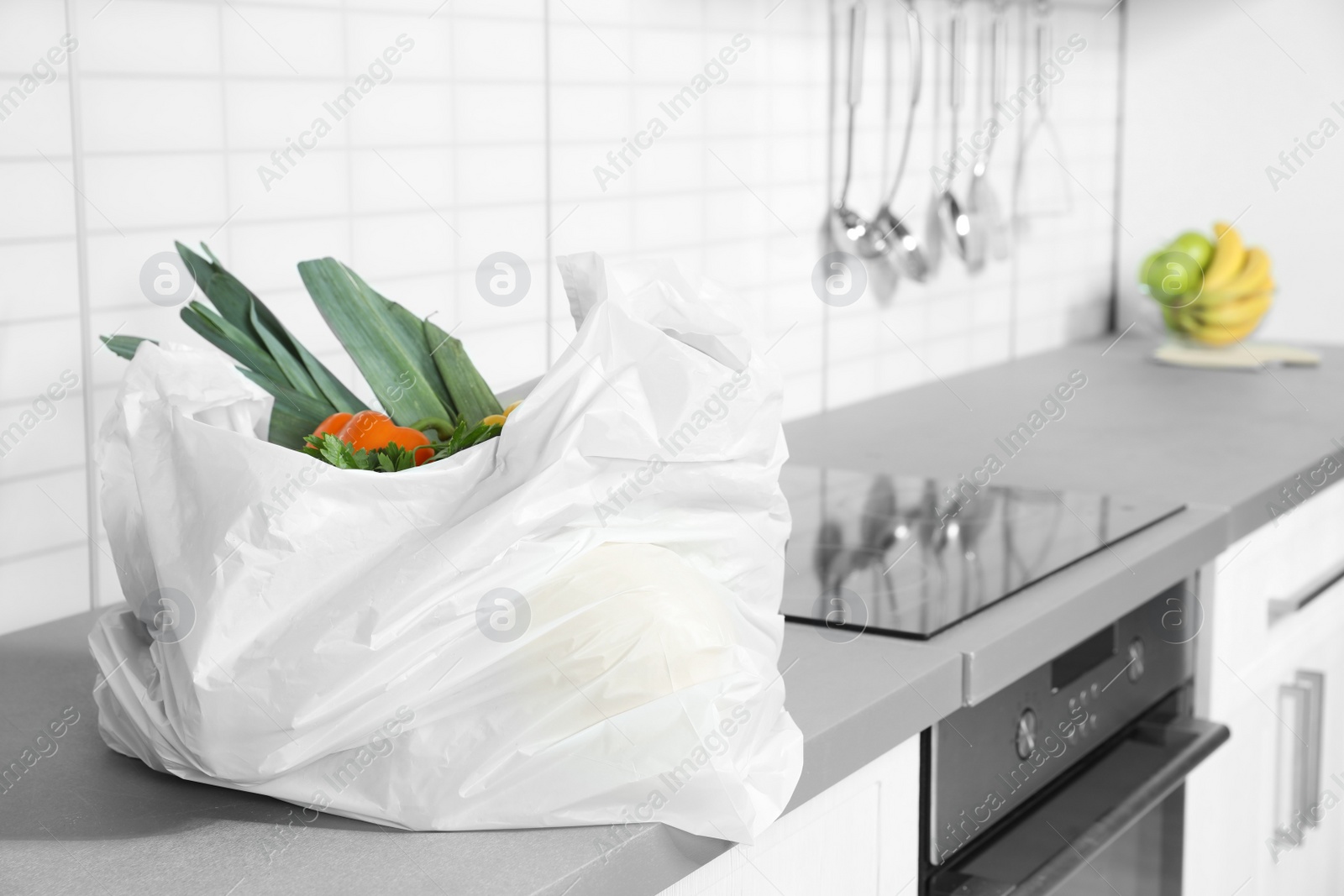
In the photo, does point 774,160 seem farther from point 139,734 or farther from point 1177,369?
point 139,734

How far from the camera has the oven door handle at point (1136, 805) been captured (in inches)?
39.3

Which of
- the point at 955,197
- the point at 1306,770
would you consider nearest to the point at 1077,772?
the point at 1306,770

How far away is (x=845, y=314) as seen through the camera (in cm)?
183

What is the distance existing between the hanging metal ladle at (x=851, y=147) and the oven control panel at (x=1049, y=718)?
0.70 meters

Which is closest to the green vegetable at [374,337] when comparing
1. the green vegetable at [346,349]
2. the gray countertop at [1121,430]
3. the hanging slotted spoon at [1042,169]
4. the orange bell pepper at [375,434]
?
the green vegetable at [346,349]

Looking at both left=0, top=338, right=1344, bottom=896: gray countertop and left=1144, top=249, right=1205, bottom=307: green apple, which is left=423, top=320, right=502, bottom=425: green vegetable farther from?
left=1144, top=249, right=1205, bottom=307: green apple

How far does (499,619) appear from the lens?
2.16 feet

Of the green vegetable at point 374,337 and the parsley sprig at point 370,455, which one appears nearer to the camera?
the parsley sprig at point 370,455

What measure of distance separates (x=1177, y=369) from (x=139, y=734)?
171 centimetres

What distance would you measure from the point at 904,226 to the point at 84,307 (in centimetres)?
116

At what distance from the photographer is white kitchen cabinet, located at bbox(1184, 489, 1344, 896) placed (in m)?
1.32

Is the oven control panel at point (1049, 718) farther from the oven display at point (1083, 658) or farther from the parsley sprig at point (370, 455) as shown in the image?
the parsley sprig at point (370, 455)

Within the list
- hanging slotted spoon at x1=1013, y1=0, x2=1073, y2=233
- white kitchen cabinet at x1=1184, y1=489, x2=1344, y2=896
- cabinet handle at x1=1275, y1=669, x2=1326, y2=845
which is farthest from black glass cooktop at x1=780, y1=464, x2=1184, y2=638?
hanging slotted spoon at x1=1013, y1=0, x2=1073, y2=233

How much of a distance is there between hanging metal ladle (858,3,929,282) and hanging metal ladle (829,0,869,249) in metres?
0.02
